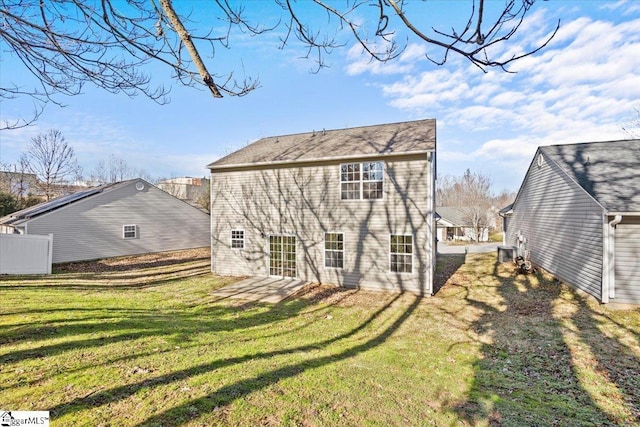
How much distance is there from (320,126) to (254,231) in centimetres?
636

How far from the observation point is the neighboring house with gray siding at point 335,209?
1116 centimetres

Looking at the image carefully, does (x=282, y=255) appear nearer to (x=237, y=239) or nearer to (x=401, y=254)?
(x=237, y=239)

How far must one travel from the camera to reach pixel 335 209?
40.2ft

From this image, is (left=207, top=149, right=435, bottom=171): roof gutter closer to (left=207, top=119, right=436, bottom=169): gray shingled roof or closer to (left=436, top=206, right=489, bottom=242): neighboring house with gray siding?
(left=207, top=119, right=436, bottom=169): gray shingled roof

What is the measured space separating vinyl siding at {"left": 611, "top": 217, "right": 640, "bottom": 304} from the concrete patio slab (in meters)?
9.80

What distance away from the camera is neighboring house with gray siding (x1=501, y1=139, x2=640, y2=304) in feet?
28.7

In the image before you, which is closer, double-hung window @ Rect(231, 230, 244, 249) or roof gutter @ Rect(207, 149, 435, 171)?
roof gutter @ Rect(207, 149, 435, 171)

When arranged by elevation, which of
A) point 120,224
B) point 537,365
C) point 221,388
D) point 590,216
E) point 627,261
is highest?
point 590,216

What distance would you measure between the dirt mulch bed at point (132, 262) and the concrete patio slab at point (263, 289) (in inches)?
277

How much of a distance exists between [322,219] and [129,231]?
13.7 meters

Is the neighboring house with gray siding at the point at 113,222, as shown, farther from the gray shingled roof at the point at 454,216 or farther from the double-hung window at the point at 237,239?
the gray shingled roof at the point at 454,216

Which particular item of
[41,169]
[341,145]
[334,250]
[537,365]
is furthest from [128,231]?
[537,365]

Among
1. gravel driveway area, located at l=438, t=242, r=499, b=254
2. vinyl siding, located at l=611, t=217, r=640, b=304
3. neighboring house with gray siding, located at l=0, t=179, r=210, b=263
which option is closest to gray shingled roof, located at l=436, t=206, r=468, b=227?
gravel driveway area, located at l=438, t=242, r=499, b=254

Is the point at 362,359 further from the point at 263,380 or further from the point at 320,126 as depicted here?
the point at 320,126
